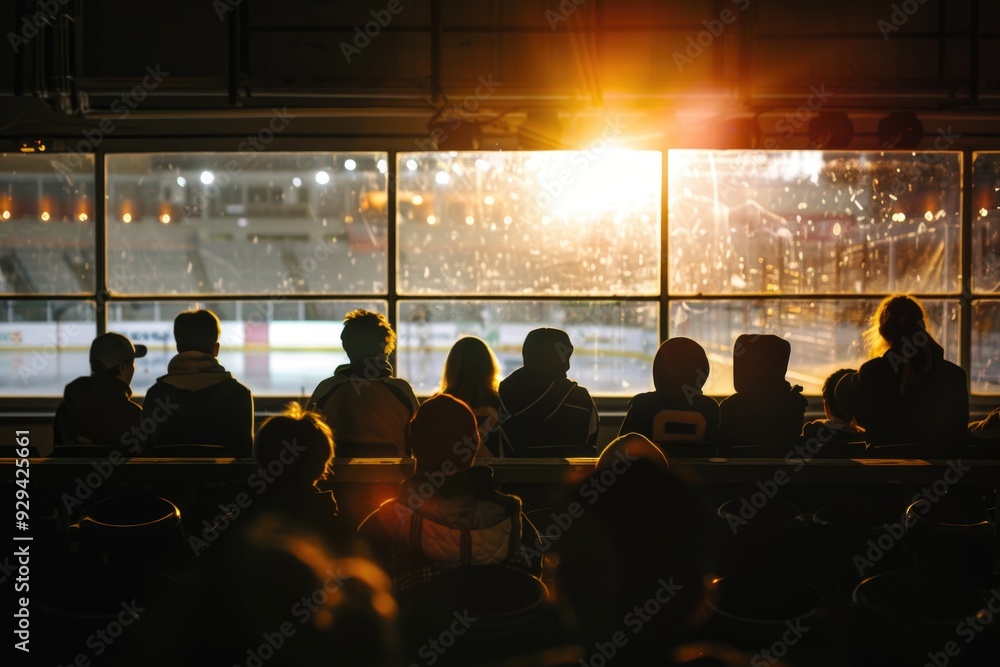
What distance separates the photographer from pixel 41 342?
6441mm

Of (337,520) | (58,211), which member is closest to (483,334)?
(58,211)

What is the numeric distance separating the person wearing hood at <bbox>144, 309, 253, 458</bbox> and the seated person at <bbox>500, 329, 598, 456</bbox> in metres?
1.13

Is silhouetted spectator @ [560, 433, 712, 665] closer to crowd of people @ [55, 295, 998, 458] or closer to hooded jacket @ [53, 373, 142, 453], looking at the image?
crowd of people @ [55, 295, 998, 458]

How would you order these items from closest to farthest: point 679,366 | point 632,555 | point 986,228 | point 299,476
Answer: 1. point 632,555
2. point 299,476
3. point 679,366
4. point 986,228

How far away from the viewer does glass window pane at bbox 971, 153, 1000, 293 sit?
6.36 m

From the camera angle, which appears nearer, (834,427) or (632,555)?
(632,555)

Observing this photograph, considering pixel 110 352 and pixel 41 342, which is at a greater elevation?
pixel 110 352

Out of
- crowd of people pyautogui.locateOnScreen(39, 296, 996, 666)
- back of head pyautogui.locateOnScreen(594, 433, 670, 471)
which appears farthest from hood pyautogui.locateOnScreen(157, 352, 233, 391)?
back of head pyautogui.locateOnScreen(594, 433, 670, 471)

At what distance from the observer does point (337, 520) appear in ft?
7.77

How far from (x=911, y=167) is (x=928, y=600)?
16.2 ft

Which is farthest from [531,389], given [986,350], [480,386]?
[986,350]

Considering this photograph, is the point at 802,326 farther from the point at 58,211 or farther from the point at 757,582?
the point at 58,211

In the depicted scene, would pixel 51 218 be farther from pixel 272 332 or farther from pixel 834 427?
pixel 834 427

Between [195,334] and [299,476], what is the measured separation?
5.62 ft
